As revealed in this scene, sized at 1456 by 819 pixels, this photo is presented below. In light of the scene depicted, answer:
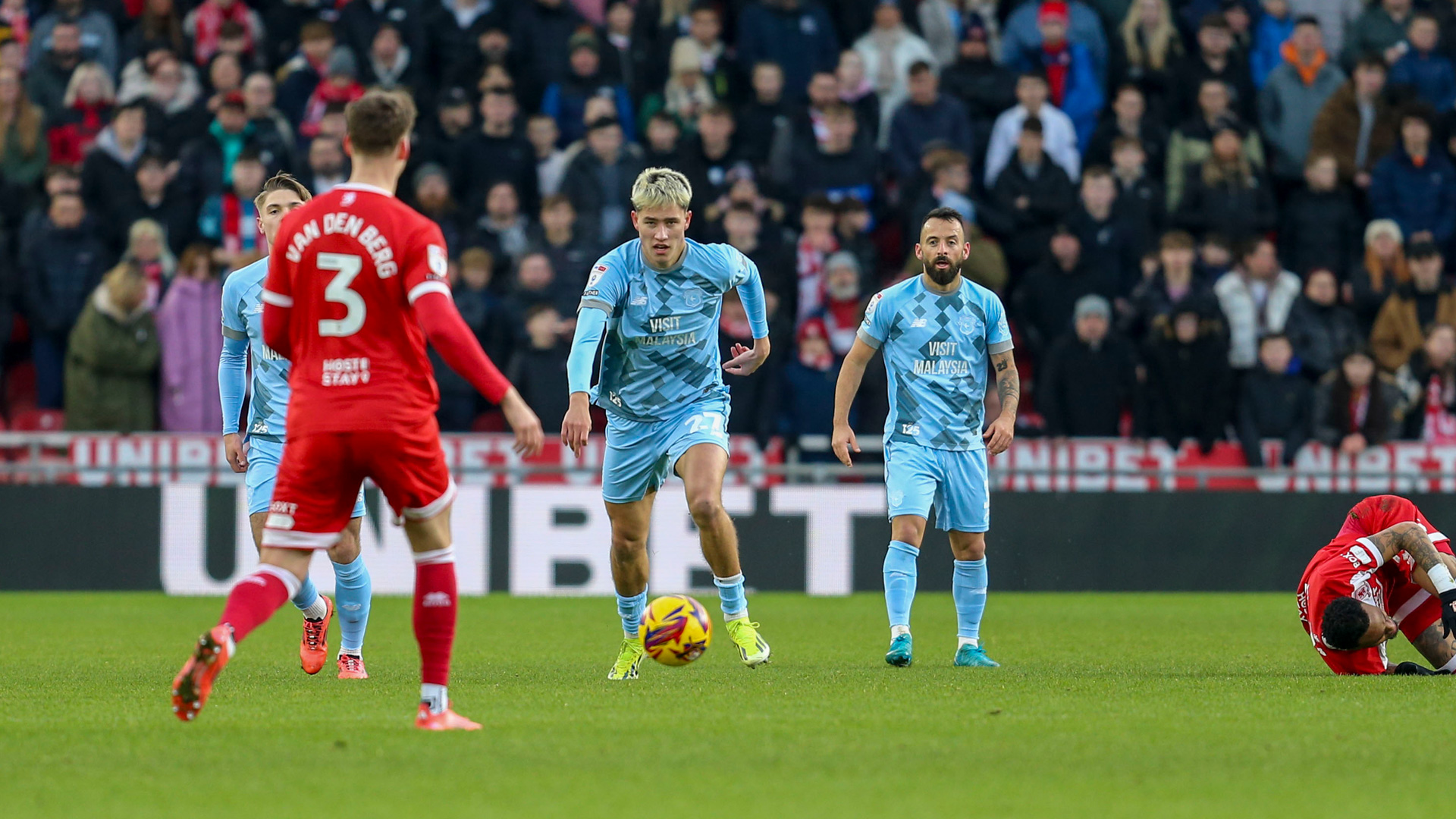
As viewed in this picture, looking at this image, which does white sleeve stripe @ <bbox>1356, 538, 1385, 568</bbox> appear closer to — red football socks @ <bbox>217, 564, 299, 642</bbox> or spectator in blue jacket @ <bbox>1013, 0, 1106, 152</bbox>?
red football socks @ <bbox>217, 564, 299, 642</bbox>

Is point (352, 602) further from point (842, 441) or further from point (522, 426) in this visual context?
point (522, 426)

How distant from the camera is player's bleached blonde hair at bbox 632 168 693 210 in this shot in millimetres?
9328

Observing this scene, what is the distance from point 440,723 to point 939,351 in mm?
4461

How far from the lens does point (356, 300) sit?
6.70 metres

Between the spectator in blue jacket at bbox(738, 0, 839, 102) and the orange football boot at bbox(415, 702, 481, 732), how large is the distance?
13035mm

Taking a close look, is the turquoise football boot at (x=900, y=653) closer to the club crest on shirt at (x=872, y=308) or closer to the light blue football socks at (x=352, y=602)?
the club crest on shirt at (x=872, y=308)

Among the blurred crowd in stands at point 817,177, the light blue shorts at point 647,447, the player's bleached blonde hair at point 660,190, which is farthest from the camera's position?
the blurred crowd in stands at point 817,177

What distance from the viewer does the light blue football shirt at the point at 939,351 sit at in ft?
34.2

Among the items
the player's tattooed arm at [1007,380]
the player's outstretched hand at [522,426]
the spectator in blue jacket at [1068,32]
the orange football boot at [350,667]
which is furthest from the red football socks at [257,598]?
the spectator in blue jacket at [1068,32]

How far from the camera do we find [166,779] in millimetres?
5863

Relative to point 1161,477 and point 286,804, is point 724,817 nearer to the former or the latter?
point 286,804

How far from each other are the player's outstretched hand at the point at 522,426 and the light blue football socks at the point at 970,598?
4.27 meters

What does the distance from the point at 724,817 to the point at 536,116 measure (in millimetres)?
13878

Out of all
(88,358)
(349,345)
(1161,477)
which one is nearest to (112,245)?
(88,358)
